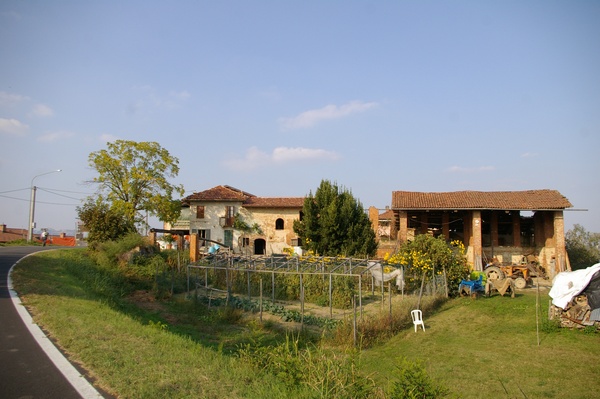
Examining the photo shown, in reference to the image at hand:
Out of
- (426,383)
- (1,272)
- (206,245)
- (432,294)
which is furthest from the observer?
(206,245)

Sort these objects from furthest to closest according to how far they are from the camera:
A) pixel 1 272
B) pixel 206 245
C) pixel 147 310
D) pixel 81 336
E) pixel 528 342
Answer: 1. pixel 206 245
2. pixel 147 310
3. pixel 1 272
4. pixel 528 342
5. pixel 81 336

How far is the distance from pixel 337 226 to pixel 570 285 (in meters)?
20.3

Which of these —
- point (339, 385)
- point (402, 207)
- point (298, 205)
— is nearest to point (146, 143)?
point (298, 205)

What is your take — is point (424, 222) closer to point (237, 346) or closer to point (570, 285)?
point (570, 285)

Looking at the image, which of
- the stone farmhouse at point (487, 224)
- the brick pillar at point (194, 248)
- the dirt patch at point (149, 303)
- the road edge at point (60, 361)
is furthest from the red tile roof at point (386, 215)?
the road edge at point (60, 361)

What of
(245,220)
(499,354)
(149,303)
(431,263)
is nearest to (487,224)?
(431,263)

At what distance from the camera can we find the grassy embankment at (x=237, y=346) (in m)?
5.75

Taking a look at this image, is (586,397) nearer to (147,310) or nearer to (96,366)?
(96,366)

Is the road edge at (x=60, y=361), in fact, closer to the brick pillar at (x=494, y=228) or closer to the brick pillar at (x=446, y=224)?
the brick pillar at (x=446, y=224)

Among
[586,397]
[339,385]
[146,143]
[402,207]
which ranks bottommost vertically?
[586,397]

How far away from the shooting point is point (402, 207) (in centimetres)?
3219

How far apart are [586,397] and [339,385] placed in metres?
6.78

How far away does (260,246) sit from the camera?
4578 cm

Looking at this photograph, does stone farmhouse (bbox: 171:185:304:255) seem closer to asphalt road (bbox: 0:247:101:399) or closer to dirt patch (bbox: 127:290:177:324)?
dirt patch (bbox: 127:290:177:324)
